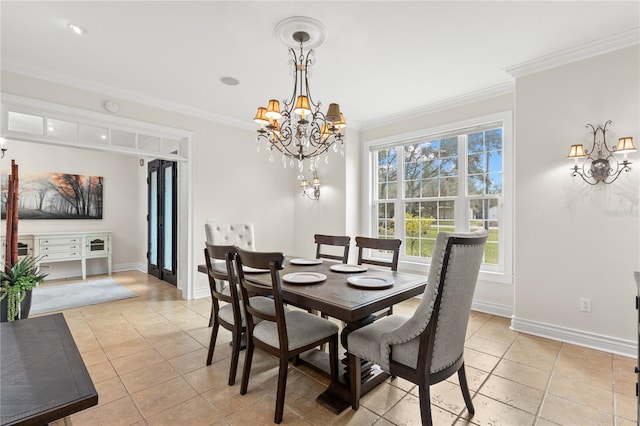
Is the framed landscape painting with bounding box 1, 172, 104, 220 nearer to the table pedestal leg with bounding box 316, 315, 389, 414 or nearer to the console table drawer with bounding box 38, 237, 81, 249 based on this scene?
the console table drawer with bounding box 38, 237, 81, 249

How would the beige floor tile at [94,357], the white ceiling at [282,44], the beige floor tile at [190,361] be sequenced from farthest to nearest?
the beige floor tile at [94,357] → the beige floor tile at [190,361] → the white ceiling at [282,44]

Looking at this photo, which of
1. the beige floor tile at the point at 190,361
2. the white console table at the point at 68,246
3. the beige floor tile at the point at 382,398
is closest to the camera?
the beige floor tile at the point at 382,398

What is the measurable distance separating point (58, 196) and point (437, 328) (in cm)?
683

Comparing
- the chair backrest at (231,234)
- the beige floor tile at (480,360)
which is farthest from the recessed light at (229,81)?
the beige floor tile at (480,360)

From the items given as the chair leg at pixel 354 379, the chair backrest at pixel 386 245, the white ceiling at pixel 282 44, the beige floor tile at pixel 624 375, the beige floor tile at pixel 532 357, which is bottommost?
the beige floor tile at pixel 532 357

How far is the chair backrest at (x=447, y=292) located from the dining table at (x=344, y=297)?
0.31m

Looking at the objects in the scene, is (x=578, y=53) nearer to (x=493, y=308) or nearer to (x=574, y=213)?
(x=574, y=213)

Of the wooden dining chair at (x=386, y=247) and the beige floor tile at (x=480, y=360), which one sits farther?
the wooden dining chair at (x=386, y=247)

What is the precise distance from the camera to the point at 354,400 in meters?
1.84

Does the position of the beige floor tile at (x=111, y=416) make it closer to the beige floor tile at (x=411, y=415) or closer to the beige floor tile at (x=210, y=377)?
the beige floor tile at (x=210, y=377)

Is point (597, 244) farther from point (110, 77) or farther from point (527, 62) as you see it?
point (110, 77)

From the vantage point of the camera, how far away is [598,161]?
106 inches

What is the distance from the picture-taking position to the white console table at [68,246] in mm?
5051

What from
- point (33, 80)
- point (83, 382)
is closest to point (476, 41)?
point (83, 382)
